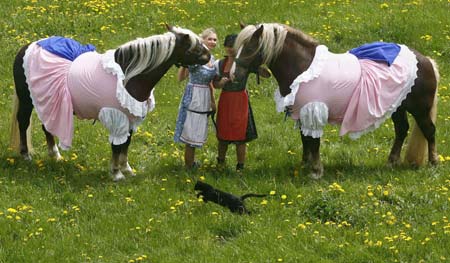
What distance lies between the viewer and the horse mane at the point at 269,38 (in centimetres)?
1016

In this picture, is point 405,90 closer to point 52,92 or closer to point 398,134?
point 398,134

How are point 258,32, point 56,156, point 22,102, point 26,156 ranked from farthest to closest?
point 56,156
point 26,156
point 22,102
point 258,32

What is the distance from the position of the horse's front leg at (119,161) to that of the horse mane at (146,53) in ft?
2.72

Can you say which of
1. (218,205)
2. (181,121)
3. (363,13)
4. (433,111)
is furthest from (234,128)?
(363,13)

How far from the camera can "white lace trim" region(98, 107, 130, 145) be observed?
33.7 ft

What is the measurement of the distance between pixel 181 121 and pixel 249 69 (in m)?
1.07

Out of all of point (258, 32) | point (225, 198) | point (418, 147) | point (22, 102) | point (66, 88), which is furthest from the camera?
point (22, 102)

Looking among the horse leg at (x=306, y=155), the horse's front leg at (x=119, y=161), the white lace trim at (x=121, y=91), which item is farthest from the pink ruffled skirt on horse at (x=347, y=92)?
the horse's front leg at (x=119, y=161)

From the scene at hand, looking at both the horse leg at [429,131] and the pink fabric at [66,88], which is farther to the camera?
the horse leg at [429,131]

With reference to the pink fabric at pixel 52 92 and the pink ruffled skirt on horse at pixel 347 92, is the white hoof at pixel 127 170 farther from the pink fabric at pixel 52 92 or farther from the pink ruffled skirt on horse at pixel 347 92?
the pink ruffled skirt on horse at pixel 347 92

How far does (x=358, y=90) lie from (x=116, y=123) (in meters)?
2.81

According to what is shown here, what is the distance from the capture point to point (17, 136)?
11.2m

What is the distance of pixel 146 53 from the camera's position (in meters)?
10.2

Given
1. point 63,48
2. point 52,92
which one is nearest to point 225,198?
point 52,92
